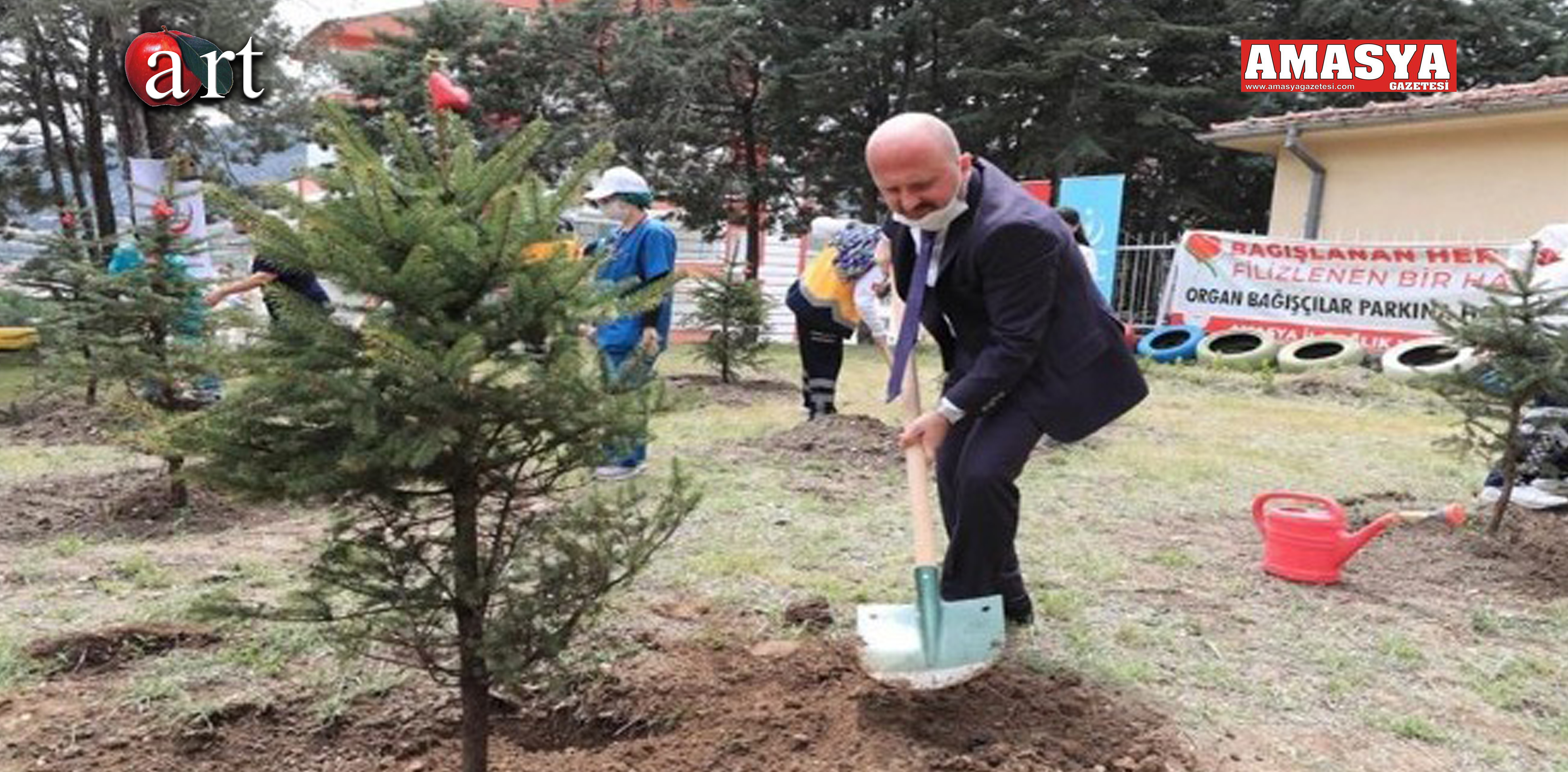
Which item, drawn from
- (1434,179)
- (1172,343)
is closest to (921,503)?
(1172,343)

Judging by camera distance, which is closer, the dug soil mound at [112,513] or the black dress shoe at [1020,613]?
the black dress shoe at [1020,613]

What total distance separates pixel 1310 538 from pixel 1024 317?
2.00 m

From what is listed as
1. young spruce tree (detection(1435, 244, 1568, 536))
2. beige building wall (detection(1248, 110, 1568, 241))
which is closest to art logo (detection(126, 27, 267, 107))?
beige building wall (detection(1248, 110, 1568, 241))

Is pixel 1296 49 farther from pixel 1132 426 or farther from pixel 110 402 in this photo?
pixel 110 402

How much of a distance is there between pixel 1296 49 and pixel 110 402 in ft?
67.2

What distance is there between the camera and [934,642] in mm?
2732

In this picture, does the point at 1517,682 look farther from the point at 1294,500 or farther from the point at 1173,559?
the point at 1173,559

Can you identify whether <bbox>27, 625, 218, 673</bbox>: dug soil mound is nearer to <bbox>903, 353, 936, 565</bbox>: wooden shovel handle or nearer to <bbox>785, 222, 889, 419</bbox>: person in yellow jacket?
<bbox>903, 353, 936, 565</bbox>: wooden shovel handle

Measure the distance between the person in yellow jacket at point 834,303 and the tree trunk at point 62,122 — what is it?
50.5 ft

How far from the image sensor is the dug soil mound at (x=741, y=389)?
975 cm

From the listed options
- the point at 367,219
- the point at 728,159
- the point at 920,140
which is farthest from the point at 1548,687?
the point at 728,159

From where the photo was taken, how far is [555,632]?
2.22m

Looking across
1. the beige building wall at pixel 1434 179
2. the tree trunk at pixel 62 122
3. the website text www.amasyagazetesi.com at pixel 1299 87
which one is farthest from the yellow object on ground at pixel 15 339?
the website text www.amasyagazetesi.com at pixel 1299 87

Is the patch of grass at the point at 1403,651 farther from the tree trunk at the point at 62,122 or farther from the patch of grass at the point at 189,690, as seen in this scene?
the tree trunk at the point at 62,122
